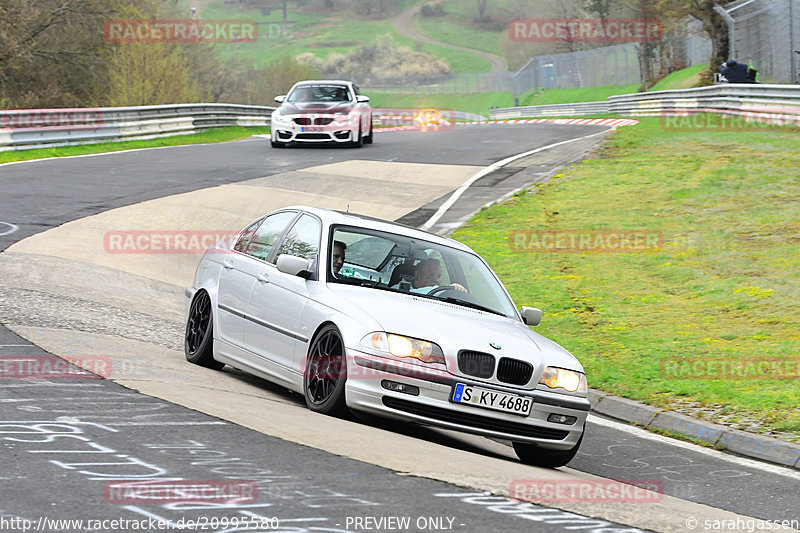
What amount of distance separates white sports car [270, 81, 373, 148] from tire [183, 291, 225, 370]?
64.9ft

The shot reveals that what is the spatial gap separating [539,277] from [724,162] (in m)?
9.28

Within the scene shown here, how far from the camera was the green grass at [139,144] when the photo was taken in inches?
1077

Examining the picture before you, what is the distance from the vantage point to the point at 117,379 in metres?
7.77

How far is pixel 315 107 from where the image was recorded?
2952cm

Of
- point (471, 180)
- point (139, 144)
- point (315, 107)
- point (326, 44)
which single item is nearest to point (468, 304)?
point (471, 180)

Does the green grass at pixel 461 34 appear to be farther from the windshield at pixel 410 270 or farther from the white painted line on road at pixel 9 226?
the windshield at pixel 410 270

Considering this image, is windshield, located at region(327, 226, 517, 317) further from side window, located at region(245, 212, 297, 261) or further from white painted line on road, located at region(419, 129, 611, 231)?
white painted line on road, located at region(419, 129, 611, 231)

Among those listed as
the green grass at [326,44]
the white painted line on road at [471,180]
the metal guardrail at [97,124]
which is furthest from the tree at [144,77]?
the green grass at [326,44]

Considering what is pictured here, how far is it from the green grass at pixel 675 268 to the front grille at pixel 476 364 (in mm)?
2812

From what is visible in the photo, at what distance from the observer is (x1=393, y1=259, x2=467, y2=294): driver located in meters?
8.42

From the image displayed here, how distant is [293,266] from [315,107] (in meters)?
21.8

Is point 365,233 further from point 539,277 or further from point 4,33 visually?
point 4,33

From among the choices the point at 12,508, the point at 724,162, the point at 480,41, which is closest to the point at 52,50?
the point at 724,162

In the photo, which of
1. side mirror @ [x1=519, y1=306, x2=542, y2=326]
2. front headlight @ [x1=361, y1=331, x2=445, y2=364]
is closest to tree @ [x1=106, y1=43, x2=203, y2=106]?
side mirror @ [x1=519, y1=306, x2=542, y2=326]
